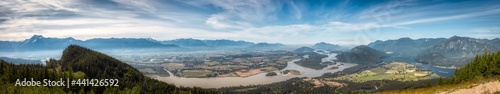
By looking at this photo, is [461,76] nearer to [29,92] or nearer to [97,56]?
[29,92]

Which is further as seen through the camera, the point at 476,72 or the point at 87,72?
the point at 87,72

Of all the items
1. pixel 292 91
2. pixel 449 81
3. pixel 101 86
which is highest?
pixel 449 81

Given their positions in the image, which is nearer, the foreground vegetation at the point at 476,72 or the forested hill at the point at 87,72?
the foreground vegetation at the point at 476,72

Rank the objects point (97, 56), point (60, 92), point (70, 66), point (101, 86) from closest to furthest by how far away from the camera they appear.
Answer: point (60, 92)
point (101, 86)
point (70, 66)
point (97, 56)

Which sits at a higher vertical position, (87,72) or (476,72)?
(476,72)

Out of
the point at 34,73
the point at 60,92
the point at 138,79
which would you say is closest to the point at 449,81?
the point at 60,92

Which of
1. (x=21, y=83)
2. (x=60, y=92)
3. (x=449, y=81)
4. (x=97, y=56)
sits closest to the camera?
(x=449, y=81)

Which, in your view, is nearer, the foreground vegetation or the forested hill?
the foreground vegetation

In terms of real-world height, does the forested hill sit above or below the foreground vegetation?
below

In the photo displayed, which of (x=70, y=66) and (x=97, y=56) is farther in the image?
(x=97, y=56)

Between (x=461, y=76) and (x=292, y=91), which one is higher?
(x=461, y=76)

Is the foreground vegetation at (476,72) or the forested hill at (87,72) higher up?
the foreground vegetation at (476,72)
